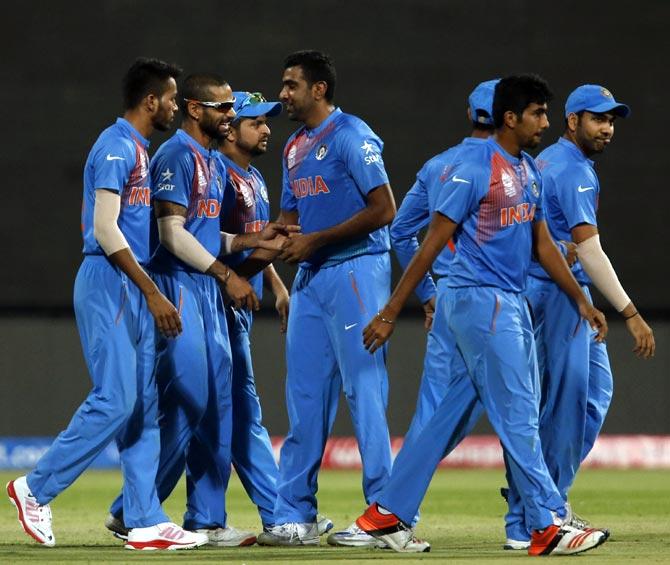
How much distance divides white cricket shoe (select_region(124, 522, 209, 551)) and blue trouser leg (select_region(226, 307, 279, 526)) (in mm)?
782


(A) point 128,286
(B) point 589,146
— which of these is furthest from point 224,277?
(B) point 589,146

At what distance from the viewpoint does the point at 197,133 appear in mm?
7074

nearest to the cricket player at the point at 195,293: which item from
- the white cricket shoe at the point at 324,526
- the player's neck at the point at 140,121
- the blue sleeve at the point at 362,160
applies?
the player's neck at the point at 140,121

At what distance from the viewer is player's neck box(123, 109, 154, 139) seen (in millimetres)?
6871

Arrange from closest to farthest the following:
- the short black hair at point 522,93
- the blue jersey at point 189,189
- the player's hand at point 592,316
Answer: the short black hair at point 522,93
the player's hand at point 592,316
the blue jersey at point 189,189

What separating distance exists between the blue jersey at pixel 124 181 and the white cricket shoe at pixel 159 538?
115cm

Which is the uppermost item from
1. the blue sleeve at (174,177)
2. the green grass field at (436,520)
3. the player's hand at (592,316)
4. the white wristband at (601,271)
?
the blue sleeve at (174,177)

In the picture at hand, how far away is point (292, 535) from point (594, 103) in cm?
241

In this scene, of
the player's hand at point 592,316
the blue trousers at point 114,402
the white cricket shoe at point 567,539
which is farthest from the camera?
the player's hand at point 592,316

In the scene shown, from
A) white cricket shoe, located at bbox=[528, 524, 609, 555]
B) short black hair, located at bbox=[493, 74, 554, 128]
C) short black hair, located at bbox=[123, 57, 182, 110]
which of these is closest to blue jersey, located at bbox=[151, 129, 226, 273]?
short black hair, located at bbox=[123, 57, 182, 110]

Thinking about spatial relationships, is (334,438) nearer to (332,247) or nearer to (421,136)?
(421,136)

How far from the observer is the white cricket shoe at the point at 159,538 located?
21.3 ft

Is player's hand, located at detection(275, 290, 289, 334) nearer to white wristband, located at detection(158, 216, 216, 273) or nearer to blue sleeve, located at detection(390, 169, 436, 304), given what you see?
blue sleeve, located at detection(390, 169, 436, 304)

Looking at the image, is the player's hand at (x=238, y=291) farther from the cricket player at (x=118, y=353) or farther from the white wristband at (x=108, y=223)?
the white wristband at (x=108, y=223)
